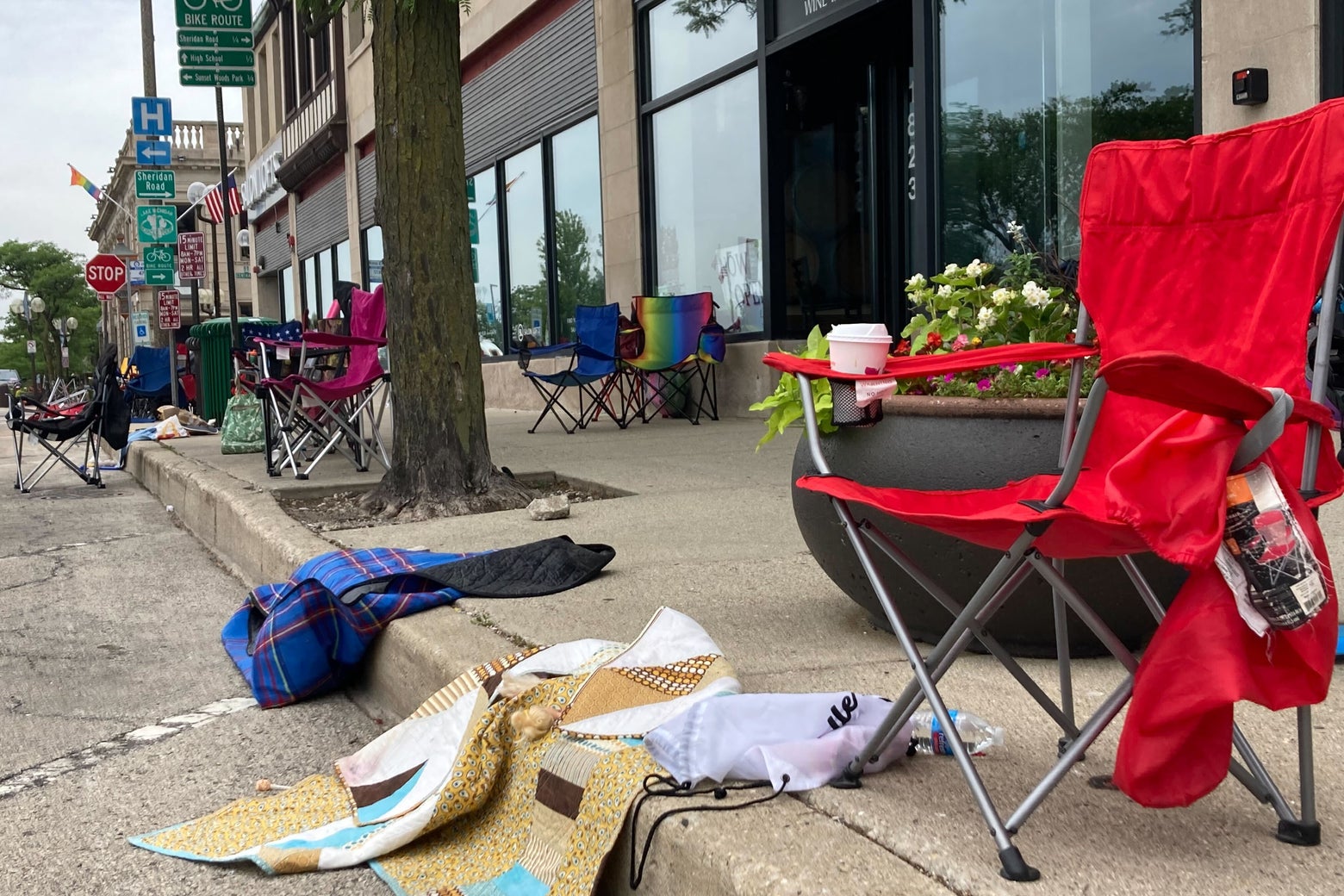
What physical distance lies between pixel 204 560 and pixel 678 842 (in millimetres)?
4624

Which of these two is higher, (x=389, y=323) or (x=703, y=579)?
(x=389, y=323)

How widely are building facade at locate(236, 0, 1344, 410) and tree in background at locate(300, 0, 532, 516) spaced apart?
1098 mm

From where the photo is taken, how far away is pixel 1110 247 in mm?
2400

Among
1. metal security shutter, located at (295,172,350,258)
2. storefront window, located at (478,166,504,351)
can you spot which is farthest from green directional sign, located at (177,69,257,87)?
metal security shutter, located at (295,172,350,258)

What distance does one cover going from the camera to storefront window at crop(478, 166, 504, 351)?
15.5 meters

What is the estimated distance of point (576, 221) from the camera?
13.2 m

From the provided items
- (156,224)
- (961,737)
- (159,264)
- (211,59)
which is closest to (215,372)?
(211,59)

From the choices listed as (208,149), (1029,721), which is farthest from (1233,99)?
(208,149)

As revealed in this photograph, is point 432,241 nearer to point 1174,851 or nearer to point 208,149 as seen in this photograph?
point 1174,851

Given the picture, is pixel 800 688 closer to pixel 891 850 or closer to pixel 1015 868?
pixel 891 850

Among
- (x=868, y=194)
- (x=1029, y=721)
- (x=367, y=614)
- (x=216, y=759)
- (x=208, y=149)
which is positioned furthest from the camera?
(x=208, y=149)

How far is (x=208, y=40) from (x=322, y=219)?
35.9 ft

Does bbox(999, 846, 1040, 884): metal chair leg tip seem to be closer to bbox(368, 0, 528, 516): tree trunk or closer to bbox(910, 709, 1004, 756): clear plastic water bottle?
bbox(910, 709, 1004, 756): clear plastic water bottle

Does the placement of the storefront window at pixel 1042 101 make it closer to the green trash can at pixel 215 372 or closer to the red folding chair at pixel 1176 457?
the red folding chair at pixel 1176 457
